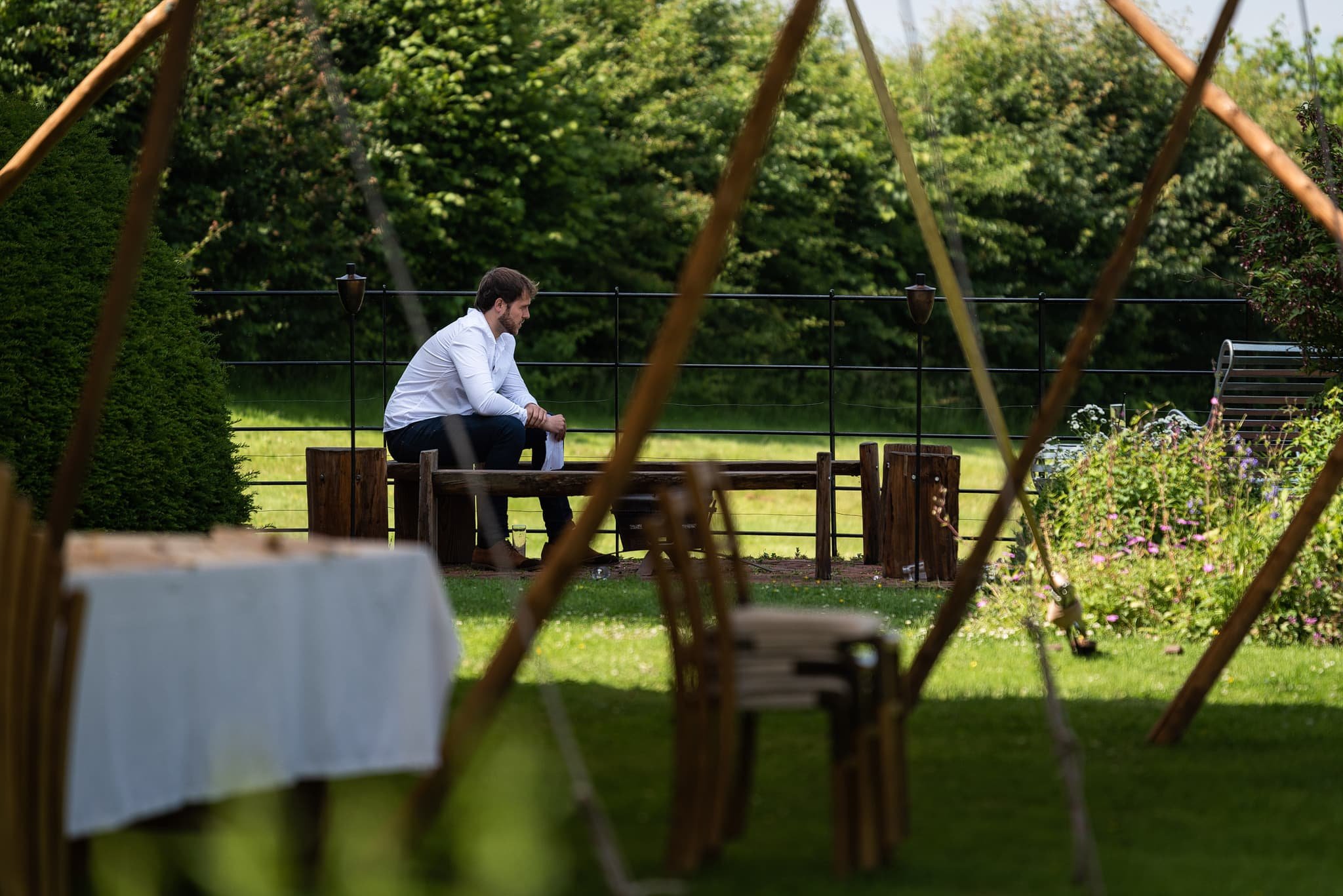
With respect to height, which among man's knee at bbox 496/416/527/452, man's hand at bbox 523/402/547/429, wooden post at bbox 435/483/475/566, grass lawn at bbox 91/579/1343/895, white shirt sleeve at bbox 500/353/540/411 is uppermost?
white shirt sleeve at bbox 500/353/540/411

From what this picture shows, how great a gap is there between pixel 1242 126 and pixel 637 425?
105 inches

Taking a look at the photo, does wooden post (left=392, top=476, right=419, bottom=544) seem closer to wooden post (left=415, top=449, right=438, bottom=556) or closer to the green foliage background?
wooden post (left=415, top=449, right=438, bottom=556)

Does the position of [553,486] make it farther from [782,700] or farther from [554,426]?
[782,700]

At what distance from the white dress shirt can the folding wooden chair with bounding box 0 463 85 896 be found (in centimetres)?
525

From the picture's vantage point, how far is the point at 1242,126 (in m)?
5.22

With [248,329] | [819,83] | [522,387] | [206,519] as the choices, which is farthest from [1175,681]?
[819,83]

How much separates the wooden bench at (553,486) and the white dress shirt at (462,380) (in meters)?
0.31

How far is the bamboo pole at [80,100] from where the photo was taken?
219 inches

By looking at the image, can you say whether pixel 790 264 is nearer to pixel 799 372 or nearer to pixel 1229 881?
pixel 799 372

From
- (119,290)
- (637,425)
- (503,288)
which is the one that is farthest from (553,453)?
(119,290)

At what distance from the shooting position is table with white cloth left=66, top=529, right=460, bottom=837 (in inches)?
124

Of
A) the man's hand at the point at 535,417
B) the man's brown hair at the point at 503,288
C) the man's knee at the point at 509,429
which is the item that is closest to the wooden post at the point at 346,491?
the man's knee at the point at 509,429

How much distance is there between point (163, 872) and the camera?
3.44 m

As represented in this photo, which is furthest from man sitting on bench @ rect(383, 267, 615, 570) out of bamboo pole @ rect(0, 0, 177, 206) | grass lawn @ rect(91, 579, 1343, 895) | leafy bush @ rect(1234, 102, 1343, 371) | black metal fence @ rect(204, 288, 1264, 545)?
black metal fence @ rect(204, 288, 1264, 545)
